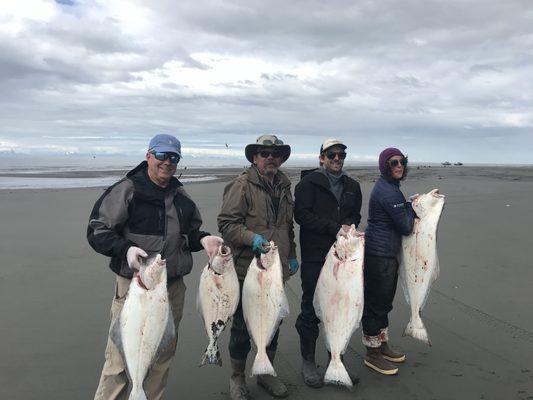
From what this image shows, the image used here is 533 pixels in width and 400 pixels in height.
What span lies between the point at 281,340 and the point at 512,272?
16.7 ft

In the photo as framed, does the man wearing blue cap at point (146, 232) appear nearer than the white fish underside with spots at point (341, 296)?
Yes

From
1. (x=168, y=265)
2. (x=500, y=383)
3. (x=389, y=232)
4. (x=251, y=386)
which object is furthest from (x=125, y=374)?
(x=500, y=383)

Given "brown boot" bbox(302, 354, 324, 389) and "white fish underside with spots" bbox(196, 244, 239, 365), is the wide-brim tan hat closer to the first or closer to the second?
"white fish underside with spots" bbox(196, 244, 239, 365)

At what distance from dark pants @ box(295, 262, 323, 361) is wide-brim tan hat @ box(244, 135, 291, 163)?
47.9 inches

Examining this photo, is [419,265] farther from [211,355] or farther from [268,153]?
[211,355]

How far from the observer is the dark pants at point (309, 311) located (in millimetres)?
4594

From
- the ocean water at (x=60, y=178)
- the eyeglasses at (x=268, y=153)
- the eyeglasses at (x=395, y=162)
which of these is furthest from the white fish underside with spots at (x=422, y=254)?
the ocean water at (x=60, y=178)

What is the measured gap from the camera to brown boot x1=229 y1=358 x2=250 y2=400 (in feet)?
13.9

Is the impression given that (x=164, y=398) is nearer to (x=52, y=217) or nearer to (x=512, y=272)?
(x=512, y=272)

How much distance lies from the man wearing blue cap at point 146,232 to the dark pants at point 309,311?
4.25 feet

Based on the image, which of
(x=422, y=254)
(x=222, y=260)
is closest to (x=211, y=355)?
(x=222, y=260)

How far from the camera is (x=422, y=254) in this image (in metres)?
4.52

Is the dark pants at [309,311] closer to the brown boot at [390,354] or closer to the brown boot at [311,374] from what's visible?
the brown boot at [311,374]

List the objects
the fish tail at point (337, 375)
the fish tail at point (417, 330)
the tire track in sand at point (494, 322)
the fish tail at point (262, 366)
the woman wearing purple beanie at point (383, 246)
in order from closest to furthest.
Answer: the fish tail at point (262, 366) → the fish tail at point (337, 375) → the fish tail at point (417, 330) → the woman wearing purple beanie at point (383, 246) → the tire track in sand at point (494, 322)
